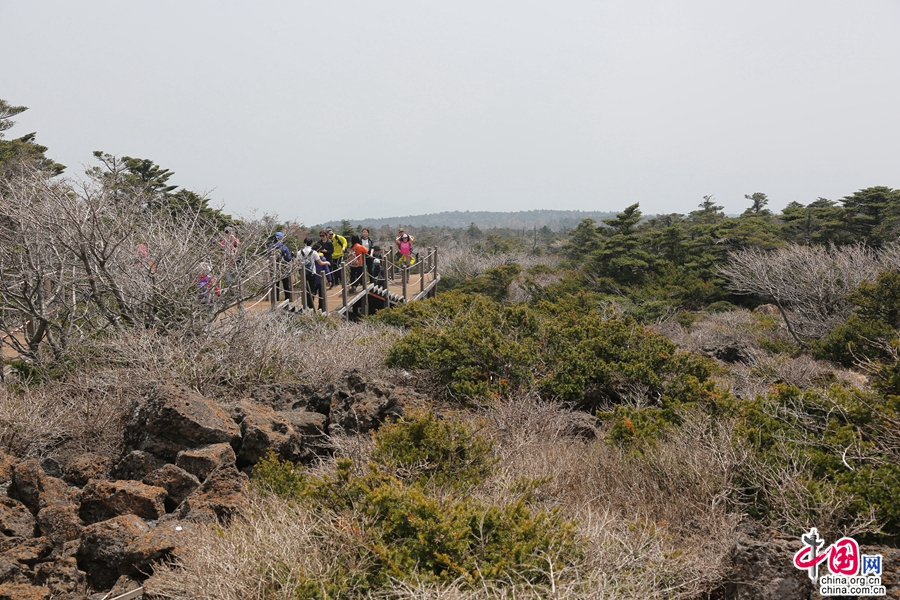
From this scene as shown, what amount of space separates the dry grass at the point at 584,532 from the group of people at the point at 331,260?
19.8 feet

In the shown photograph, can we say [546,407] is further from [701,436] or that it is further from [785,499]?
[785,499]

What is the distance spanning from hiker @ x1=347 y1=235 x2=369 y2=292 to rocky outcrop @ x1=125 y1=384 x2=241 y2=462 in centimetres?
817

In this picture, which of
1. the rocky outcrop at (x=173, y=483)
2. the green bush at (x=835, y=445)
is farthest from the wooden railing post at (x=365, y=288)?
the green bush at (x=835, y=445)

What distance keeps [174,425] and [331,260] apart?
8.72 m

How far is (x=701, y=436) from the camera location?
447 centimetres

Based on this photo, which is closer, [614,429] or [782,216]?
[614,429]

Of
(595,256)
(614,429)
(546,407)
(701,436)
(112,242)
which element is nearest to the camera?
(701,436)

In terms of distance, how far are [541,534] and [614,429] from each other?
2324mm

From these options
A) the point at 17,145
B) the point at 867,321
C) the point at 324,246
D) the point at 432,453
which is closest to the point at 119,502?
the point at 432,453

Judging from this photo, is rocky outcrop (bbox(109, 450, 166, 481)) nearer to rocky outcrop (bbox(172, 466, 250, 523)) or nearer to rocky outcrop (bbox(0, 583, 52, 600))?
rocky outcrop (bbox(172, 466, 250, 523))

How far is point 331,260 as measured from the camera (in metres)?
12.9

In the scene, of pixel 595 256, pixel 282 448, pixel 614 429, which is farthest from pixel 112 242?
pixel 595 256

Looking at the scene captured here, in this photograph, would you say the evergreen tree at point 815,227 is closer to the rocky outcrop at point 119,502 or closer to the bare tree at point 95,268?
the bare tree at point 95,268
